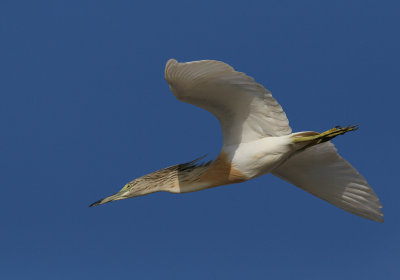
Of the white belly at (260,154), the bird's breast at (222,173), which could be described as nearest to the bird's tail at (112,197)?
the bird's breast at (222,173)

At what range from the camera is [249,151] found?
394 inches

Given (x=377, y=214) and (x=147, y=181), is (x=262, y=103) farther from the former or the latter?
(x=377, y=214)

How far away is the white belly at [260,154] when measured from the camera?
32.4 ft

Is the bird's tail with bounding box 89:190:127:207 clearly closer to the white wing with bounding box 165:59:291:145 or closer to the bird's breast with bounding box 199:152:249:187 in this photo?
the bird's breast with bounding box 199:152:249:187

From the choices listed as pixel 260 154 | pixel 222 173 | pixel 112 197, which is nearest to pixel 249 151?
pixel 260 154

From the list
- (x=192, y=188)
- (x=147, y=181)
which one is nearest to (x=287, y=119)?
(x=192, y=188)

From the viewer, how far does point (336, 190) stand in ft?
37.4

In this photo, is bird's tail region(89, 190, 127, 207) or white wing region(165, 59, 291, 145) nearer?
white wing region(165, 59, 291, 145)

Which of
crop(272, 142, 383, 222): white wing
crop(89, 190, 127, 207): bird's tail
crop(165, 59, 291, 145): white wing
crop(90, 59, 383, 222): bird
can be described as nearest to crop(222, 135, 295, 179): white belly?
crop(90, 59, 383, 222): bird

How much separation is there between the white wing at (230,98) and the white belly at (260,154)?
111 millimetres

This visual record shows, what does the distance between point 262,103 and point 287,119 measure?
449 mm

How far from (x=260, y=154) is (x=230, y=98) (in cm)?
96

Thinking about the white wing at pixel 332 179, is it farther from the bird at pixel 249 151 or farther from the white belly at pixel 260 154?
the white belly at pixel 260 154

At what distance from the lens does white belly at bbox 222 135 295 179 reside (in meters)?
9.88
